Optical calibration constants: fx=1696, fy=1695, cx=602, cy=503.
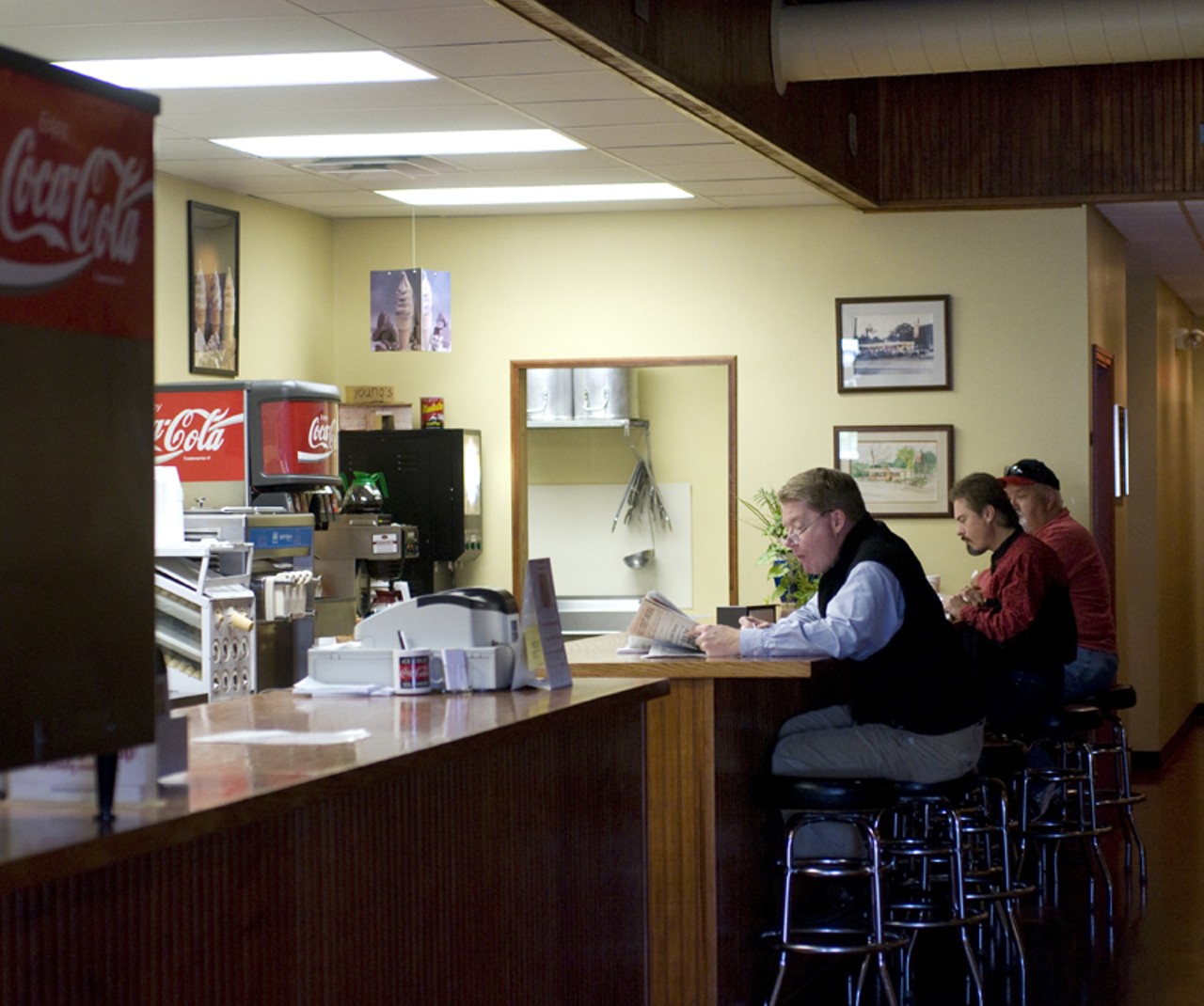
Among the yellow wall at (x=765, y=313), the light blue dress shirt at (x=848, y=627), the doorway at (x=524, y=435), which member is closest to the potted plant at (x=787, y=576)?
the doorway at (x=524, y=435)

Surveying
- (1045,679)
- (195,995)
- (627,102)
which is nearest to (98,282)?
(195,995)

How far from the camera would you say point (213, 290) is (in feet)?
26.1

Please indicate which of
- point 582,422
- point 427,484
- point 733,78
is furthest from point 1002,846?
point 582,422

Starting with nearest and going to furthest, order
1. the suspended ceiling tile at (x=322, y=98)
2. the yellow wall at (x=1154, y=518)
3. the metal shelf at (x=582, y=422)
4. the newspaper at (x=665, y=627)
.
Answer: the newspaper at (x=665, y=627) < the suspended ceiling tile at (x=322, y=98) < the metal shelf at (x=582, y=422) < the yellow wall at (x=1154, y=518)

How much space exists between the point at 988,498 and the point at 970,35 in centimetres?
183

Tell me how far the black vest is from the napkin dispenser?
1300 millimetres

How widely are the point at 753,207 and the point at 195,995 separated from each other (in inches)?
281

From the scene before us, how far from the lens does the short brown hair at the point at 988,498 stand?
668 centimetres

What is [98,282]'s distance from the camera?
79.9 inches

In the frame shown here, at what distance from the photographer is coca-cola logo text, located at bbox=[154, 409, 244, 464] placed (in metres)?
7.10

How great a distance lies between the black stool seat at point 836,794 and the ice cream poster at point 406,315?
14.1 ft

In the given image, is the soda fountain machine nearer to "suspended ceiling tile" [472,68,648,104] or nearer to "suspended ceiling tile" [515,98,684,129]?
"suspended ceiling tile" [515,98,684,129]

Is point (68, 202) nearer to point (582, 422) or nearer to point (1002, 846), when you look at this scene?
point (1002, 846)

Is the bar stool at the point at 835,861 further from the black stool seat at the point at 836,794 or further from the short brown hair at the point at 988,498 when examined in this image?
the short brown hair at the point at 988,498
